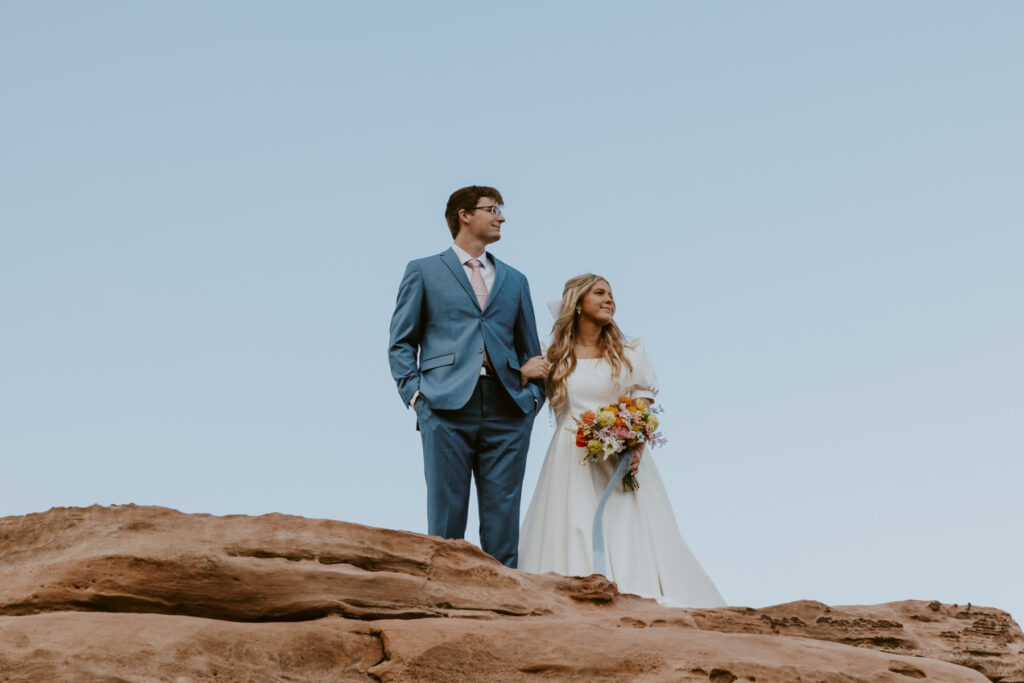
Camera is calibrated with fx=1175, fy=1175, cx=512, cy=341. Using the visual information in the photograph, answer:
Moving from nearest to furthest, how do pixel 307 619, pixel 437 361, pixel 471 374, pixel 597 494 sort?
pixel 307 619
pixel 471 374
pixel 437 361
pixel 597 494

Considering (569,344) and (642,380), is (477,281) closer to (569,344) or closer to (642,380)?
(569,344)

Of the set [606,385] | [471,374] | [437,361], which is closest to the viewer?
[471,374]

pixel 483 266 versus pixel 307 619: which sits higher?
pixel 483 266

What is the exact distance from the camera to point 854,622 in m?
6.64

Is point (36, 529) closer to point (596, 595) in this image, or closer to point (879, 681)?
point (596, 595)

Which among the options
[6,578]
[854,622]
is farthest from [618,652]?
[6,578]

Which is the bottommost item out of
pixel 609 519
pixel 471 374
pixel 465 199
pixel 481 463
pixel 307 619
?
pixel 307 619

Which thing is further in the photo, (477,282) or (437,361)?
(477,282)

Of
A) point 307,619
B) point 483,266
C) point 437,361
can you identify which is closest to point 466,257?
point 483,266

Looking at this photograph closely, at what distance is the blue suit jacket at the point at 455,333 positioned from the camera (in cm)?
820

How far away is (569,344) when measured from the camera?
9508 millimetres

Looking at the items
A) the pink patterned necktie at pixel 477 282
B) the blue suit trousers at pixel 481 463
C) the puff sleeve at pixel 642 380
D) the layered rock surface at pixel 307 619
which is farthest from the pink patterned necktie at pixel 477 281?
the layered rock surface at pixel 307 619

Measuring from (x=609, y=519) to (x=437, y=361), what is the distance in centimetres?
189

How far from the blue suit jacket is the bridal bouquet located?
67cm
